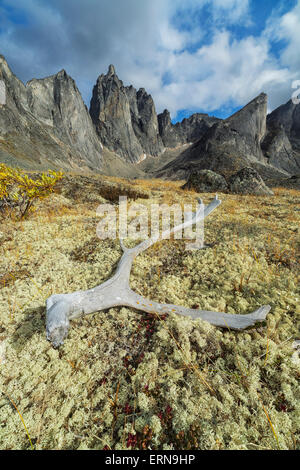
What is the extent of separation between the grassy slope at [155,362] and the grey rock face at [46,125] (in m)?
36.5

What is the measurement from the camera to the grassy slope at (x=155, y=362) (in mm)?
1966

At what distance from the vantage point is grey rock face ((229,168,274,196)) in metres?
14.1

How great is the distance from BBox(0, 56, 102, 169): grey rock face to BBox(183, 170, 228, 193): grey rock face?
101 feet

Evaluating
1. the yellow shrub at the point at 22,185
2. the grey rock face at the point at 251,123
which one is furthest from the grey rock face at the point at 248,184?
the grey rock face at the point at 251,123

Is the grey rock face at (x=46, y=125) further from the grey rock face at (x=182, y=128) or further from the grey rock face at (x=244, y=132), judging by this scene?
the grey rock face at (x=182, y=128)

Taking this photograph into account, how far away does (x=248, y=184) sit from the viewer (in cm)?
1465

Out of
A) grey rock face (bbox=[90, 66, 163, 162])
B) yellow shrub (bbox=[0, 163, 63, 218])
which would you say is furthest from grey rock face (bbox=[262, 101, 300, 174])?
grey rock face (bbox=[90, 66, 163, 162])

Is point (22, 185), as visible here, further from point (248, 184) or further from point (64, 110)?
point (64, 110)

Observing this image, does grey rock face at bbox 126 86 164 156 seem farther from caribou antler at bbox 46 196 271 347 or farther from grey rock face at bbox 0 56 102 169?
caribou antler at bbox 46 196 271 347

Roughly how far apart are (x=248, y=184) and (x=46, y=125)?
231ft

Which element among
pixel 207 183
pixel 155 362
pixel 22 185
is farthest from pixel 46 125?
pixel 155 362
